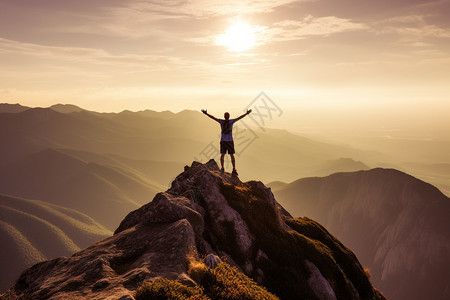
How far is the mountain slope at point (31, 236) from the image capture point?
144 metres

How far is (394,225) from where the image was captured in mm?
116688

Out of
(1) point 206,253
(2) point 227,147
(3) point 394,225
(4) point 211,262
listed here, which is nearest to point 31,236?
(2) point 227,147

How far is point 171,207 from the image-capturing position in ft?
44.4

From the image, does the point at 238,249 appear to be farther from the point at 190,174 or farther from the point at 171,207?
the point at 190,174

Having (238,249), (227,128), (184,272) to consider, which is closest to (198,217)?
(238,249)

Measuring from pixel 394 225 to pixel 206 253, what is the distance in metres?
132

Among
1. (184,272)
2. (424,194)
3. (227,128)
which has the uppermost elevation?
(227,128)

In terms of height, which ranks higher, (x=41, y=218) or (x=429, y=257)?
(x=429, y=257)

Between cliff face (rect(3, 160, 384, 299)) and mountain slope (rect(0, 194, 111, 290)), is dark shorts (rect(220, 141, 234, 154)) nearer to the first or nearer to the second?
cliff face (rect(3, 160, 384, 299))

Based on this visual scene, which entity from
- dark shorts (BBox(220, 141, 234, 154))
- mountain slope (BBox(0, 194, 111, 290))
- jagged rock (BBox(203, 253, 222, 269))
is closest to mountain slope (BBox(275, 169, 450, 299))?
dark shorts (BBox(220, 141, 234, 154))

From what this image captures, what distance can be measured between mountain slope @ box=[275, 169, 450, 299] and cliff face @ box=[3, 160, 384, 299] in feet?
350

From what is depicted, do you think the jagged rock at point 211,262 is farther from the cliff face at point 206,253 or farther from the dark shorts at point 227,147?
the dark shorts at point 227,147

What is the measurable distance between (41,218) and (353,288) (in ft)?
745

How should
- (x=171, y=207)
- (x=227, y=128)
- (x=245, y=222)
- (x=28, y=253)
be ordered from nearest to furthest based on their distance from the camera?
1. (x=171, y=207)
2. (x=245, y=222)
3. (x=227, y=128)
4. (x=28, y=253)
